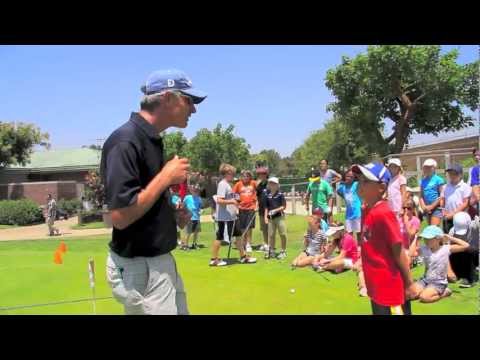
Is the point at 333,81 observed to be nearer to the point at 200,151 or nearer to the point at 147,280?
the point at 200,151

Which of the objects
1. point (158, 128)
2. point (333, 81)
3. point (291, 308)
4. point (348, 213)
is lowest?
point (291, 308)

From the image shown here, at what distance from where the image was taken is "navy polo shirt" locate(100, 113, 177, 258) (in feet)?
7.37

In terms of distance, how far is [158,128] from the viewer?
253cm

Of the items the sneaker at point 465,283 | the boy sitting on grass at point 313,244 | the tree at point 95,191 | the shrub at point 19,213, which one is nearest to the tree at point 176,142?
the tree at point 95,191

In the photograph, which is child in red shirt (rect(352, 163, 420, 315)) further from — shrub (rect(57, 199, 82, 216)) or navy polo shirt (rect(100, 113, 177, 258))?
shrub (rect(57, 199, 82, 216))

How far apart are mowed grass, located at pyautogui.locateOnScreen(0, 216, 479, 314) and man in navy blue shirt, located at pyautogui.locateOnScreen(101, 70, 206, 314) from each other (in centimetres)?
329

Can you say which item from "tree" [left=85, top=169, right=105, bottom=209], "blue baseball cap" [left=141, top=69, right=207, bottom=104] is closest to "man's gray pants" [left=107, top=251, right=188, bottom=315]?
"blue baseball cap" [left=141, top=69, right=207, bottom=104]

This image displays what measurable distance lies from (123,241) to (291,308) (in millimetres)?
3747

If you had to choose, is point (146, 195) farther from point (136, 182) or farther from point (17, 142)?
point (17, 142)

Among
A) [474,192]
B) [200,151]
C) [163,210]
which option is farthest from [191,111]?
[200,151]

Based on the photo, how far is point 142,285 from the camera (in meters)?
2.42

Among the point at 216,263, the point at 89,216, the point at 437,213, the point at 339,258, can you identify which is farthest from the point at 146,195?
the point at 89,216

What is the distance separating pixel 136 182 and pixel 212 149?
116 ft

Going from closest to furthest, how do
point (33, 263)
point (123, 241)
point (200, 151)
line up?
point (123, 241) → point (33, 263) → point (200, 151)
